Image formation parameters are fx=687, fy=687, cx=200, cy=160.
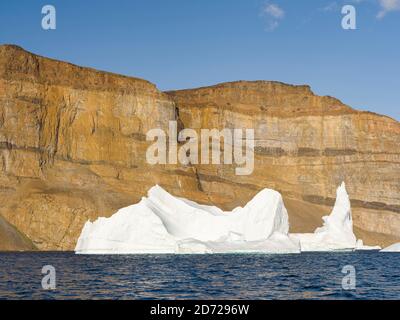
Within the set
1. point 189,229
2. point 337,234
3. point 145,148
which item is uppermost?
point 145,148

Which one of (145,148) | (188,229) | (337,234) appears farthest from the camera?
(145,148)

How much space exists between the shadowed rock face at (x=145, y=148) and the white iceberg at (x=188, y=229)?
35874 millimetres

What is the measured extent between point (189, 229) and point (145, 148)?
58851 mm

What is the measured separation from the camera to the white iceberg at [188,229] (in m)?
57.5

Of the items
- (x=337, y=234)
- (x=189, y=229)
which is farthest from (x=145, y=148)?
(x=189, y=229)

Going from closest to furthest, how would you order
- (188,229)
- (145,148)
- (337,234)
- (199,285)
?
1. (199,285)
2. (188,229)
3. (337,234)
4. (145,148)

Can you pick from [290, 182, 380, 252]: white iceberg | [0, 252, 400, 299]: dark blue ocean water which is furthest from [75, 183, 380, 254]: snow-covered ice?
[0, 252, 400, 299]: dark blue ocean water

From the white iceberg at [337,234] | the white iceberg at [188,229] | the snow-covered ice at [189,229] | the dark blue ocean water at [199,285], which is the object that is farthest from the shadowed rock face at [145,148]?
the dark blue ocean water at [199,285]

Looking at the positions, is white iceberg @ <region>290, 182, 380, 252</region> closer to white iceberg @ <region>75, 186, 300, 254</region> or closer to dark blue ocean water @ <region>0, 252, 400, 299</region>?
white iceberg @ <region>75, 186, 300, 254</region>

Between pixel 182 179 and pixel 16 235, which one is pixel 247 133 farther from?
pixel 16 235

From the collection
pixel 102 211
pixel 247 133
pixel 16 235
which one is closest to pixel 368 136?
pixel 247 133

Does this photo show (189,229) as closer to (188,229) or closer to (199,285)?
(188,229)

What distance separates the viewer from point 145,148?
11769 cm

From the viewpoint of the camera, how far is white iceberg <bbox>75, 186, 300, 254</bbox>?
57500 mm
